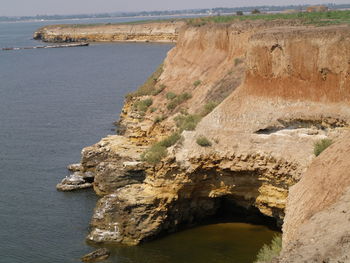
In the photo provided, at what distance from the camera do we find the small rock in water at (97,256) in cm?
2194

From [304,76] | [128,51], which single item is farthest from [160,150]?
[128,51]

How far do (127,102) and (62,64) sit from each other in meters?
51.2

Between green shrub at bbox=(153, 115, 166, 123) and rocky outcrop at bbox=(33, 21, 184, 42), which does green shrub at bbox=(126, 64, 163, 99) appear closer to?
green shrub at bbox=(153, 115, 166, 123)

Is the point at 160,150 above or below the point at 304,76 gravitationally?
below

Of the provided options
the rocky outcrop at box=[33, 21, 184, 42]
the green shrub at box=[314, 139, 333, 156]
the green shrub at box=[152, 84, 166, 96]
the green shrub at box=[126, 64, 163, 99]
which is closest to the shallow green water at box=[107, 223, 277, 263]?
the green shrub at box=[314, 139, 333, 156]

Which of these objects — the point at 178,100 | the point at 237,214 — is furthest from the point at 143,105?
the point at 237,214

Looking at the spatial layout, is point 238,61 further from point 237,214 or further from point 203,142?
point 203,142

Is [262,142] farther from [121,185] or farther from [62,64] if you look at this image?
[62,64]

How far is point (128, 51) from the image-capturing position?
10788 cm

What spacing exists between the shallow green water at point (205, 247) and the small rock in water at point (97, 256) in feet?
0.86

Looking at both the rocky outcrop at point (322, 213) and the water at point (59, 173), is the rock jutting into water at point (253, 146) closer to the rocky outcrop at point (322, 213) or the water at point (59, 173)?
the water at point (59, 173)

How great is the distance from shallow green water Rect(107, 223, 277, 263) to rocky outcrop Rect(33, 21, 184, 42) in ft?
348

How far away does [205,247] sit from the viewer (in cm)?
2300

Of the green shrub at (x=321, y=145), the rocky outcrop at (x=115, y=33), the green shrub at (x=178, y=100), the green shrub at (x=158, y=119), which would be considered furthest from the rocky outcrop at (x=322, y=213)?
the rocky outcrop at (x=115, y=33)
